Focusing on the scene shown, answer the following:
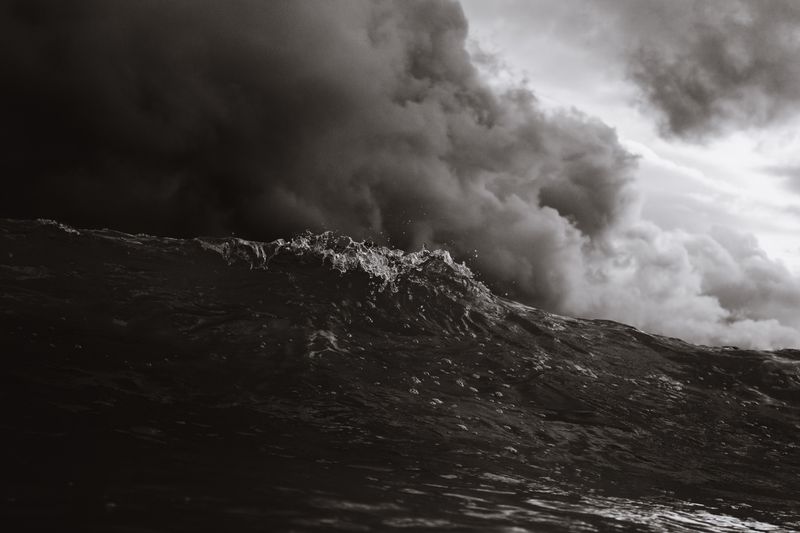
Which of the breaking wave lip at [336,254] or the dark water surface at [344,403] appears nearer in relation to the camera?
the dark water surface at [344,403]

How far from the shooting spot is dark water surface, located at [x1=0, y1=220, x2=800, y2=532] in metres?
5.28

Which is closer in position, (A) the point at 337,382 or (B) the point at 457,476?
(B) the point at 457,476

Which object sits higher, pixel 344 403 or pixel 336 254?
pixel 336 254

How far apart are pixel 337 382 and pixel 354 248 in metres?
11.9

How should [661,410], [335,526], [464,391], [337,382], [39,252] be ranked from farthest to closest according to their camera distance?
[39,252] < [661,410] < [464,391] < [337,382] < [335,526]

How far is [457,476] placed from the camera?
299 inches

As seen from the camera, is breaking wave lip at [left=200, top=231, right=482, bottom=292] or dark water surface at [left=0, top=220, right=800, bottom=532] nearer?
dark water surface at [left=0, top=220, right=800, bottom=532]

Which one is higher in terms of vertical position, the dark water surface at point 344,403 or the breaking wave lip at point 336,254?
the breaking wave lip at point 336,254

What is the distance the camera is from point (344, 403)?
11305 millimetres

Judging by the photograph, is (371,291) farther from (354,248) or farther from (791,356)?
(791,356)

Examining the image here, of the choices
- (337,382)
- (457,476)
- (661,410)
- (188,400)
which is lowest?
(457,476)

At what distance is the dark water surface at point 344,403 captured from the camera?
5.28 meters

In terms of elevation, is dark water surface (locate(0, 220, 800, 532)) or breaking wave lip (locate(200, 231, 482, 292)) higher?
breaking wave lip (locate(200, 231, 482, 292))

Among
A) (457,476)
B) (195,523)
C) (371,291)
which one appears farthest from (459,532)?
(371,291)
